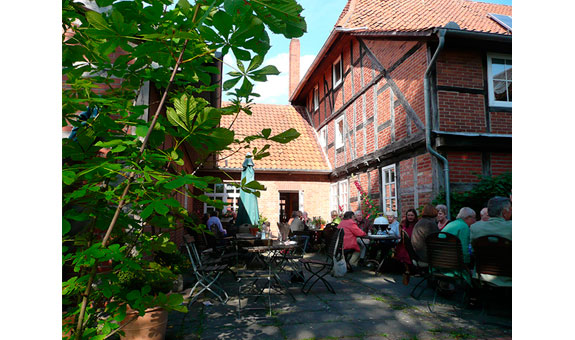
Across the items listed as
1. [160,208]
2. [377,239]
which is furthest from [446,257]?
[160,208]

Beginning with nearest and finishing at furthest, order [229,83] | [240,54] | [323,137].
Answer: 1. [240,54]
2. [229,83]
3. [323,137]

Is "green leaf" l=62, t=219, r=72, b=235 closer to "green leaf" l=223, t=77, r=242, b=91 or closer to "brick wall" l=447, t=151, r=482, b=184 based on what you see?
"green leaf" l=223, t=77, r=242, b=91

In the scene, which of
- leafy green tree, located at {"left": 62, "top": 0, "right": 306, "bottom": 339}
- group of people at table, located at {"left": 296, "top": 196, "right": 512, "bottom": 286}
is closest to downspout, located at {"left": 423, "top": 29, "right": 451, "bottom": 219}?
group of people at table, located at {"left": 296, "top": 196, "right": 512, "bottom": 286}

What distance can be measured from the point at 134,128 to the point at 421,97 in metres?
7.48

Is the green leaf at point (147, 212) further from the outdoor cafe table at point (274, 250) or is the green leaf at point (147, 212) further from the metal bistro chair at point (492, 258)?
the outdoor cafe table at point (274, 250)

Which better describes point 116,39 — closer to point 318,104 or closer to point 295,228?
point 295,228

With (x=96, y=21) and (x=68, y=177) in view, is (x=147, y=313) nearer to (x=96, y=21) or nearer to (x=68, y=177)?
(x=68, y=177)

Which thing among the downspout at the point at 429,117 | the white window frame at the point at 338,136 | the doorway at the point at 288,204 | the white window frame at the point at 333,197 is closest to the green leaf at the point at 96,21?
the downspout at the point at 429,117

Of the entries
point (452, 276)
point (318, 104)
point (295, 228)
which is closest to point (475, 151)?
point (452, 276)

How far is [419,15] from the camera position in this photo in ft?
32.4

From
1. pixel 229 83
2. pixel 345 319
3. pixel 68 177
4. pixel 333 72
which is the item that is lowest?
pixel 345 319

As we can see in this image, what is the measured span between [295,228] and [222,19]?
28.3 ft
